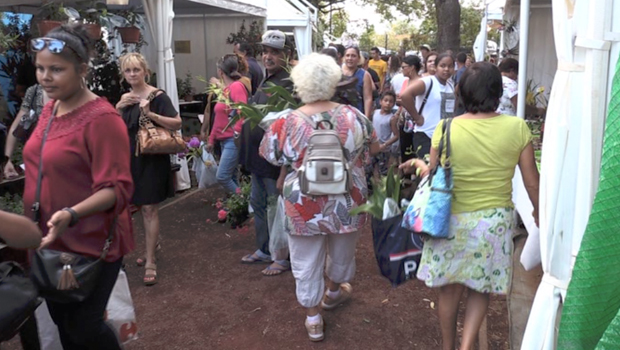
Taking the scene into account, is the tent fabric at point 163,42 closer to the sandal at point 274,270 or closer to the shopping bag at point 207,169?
the shopping bag at point 207,169

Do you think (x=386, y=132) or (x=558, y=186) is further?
(x=386, y=132)

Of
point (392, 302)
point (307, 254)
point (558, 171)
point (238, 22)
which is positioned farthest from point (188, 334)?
point (238, 22)

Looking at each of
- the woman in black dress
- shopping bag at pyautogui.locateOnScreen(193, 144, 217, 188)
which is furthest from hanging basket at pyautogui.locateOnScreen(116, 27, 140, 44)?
the woman in black dress

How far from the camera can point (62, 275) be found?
2.50 m

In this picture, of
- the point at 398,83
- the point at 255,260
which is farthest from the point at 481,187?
the point at 398,83

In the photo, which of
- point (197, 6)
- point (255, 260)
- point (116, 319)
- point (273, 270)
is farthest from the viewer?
point (197, 6)

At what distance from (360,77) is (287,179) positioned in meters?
3.35

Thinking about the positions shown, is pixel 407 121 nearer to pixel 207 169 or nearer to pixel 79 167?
pixel 207 169

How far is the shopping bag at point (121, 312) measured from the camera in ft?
9.91

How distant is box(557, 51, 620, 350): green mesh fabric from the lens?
1.54 m

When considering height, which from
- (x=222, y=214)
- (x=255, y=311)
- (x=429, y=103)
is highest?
(x=429, y=103)

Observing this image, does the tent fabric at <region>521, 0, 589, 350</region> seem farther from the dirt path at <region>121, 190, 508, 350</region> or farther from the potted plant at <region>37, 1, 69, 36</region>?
the potted plant at <region>37, 1, 69, 36</region>

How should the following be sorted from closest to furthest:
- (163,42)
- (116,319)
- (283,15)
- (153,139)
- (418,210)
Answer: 1. (116,319)
2. (418,210)
3. (153,139)
4. (163,42)
5. (283,15)

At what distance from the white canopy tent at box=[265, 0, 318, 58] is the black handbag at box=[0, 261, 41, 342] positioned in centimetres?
1423
